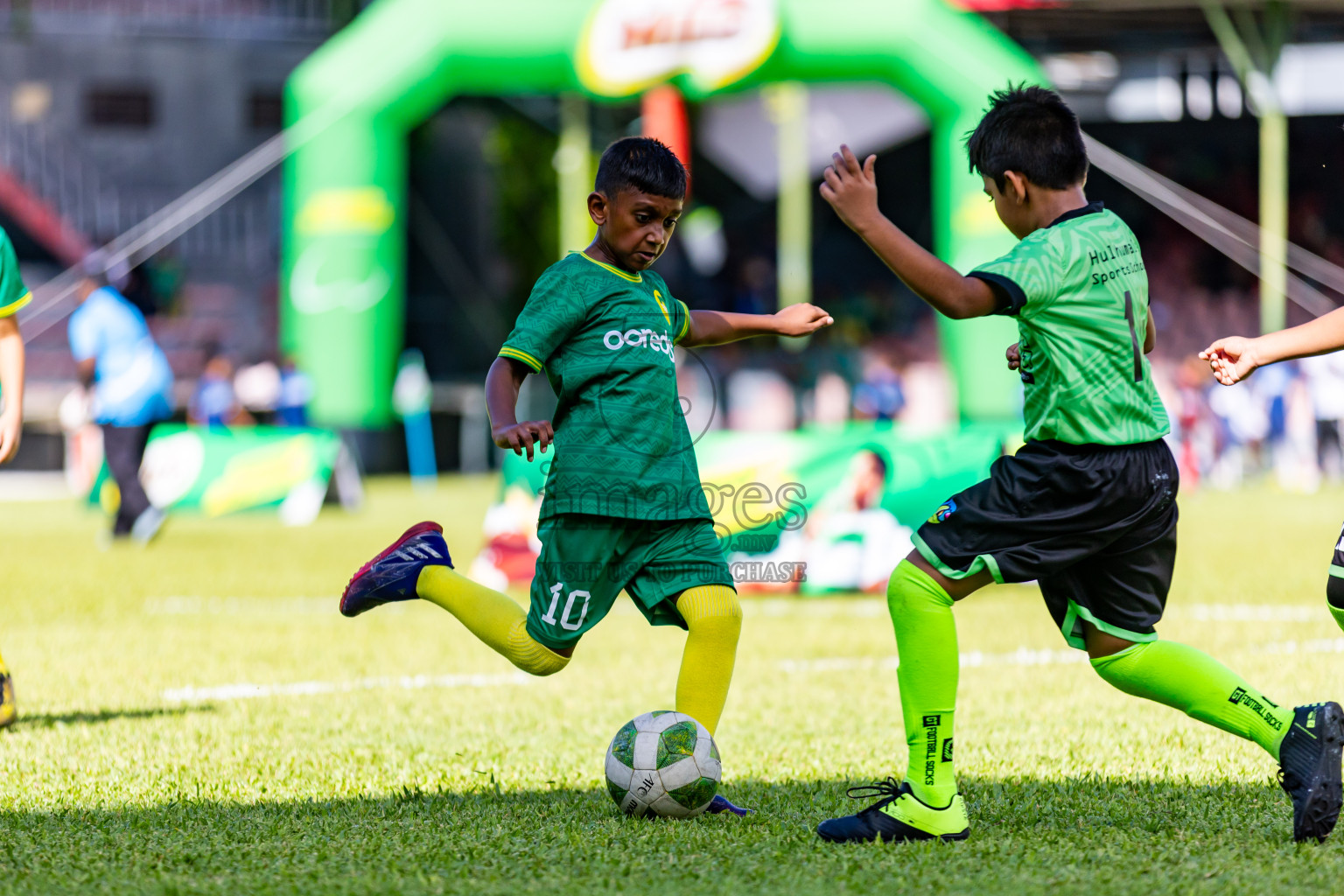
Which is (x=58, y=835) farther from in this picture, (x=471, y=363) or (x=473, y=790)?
(x=471, y=363)

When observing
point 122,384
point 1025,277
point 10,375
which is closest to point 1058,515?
point 1025,277

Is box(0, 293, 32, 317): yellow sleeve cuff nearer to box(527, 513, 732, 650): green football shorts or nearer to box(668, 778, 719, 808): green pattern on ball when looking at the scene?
box(527, 513, 732, 650): green football shorts

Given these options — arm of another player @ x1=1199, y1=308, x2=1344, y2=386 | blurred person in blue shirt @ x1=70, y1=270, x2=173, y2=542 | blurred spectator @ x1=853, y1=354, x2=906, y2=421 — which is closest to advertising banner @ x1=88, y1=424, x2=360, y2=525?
blurred person in blue shirt @ x1=70, y1=270, x2=173, y2=542

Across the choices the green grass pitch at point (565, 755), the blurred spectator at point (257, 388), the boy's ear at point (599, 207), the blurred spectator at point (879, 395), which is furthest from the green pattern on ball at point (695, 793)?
the blurred spectator at point (879, 395)

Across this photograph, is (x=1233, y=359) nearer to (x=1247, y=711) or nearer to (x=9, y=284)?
(x=1247, y=711)

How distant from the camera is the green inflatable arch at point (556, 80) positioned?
1462 centimetres

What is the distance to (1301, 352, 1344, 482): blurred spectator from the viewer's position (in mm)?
21516

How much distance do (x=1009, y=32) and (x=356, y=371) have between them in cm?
1634

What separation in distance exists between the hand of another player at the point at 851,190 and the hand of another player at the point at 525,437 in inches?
33.2

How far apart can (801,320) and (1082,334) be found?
0.93 m

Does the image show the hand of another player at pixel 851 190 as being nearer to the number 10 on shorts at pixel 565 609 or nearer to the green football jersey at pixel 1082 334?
the green football jersey at pixel 1082 334

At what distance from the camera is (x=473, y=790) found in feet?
13.2

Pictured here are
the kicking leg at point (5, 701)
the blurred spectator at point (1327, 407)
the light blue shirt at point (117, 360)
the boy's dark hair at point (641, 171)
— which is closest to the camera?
the boy's dark hair at point (641, 171)

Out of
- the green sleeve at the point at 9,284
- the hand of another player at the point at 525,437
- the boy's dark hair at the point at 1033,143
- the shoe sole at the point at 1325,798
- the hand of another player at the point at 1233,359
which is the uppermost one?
the boy's dark hair at the point at 1033,143
